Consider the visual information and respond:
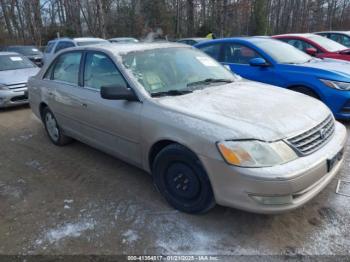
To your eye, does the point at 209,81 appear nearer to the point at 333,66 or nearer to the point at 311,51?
the point at 333,66

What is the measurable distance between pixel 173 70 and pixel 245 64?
283cm

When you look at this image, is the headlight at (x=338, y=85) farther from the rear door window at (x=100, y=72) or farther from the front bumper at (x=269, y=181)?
the rear door window at (x=100, y=72)

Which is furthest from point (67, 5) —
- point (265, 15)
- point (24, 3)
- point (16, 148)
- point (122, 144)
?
point (122, 144)

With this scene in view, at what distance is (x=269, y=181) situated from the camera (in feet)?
7.57

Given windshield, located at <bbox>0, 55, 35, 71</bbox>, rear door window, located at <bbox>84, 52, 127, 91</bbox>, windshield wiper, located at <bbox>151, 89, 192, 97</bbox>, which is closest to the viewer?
windshield wiper, located at <bbox>151, 89, 192, 97</bbox>

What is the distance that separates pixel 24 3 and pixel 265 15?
2004 cm

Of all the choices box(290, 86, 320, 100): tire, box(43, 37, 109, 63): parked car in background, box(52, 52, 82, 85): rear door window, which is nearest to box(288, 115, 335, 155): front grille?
box(290, 86, 320, 100): tire

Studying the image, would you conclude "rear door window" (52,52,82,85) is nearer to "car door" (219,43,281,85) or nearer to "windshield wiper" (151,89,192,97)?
Result: "windshield wiper" (151,89,192,97)

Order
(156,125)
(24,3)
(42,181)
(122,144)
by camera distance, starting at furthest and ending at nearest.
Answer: (24,3)
(42,181)
(122,144)
(156,125)

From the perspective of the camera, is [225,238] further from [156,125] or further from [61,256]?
[61,256]

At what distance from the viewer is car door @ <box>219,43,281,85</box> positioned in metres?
5.53

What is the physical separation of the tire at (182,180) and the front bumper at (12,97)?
5754mm

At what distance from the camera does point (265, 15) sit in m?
26.9

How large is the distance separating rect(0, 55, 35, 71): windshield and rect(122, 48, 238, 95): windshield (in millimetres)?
6407
